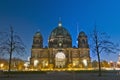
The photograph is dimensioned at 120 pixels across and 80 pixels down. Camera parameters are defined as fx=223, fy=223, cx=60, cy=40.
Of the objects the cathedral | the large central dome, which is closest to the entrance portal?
the cathedral

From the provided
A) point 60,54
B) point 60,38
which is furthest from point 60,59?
point 60,38

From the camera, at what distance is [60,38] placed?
13762 centimetres

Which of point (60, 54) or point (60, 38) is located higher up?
point (60, 38)

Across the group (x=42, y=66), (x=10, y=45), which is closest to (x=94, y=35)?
(x=10, y=45)

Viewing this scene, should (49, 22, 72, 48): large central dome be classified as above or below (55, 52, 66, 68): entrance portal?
above

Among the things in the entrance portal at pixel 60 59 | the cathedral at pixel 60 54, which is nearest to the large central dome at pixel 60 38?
the cathedral at pixel 60 54

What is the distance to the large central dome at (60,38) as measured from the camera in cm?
13438

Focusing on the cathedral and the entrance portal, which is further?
the entrance portal

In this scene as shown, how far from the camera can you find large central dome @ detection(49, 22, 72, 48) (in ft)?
441

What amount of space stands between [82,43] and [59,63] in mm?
18324

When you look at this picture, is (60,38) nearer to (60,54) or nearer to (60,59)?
(60,54)

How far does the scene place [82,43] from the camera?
13350cm

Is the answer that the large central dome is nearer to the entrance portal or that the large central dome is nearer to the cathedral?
the cathedral

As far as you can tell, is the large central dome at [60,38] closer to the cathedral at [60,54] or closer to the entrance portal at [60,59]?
the cathedral at [60,54]
